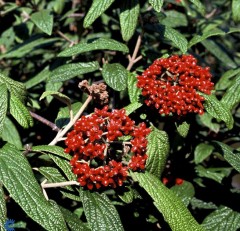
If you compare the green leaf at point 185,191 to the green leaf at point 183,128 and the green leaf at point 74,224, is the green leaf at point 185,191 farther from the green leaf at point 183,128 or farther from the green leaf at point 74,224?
the green leaf at point 74,224

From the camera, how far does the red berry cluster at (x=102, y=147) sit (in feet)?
6.07

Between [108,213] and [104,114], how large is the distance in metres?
0.39

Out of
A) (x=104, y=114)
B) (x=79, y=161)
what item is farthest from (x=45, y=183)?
(x=104, y=114)

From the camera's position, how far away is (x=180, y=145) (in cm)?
279

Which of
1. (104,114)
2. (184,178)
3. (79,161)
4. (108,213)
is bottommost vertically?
(184,178)

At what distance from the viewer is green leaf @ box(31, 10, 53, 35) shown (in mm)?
2814

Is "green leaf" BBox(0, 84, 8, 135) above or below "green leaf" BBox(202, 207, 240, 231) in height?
→ above

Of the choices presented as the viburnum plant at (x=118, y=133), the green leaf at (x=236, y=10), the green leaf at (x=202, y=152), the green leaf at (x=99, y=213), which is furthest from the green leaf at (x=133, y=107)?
the green leaf at (x=236, y=10)

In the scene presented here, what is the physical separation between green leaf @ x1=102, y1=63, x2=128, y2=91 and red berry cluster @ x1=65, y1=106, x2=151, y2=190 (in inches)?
12.8

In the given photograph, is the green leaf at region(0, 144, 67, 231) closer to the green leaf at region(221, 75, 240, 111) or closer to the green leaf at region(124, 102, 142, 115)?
the green leaf at region(124, 102, 142, 115)

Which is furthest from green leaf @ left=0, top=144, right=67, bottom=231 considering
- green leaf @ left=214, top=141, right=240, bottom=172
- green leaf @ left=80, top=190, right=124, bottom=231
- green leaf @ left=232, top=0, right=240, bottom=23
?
green leaf @ left=232, top=0, right=240, bottom=23

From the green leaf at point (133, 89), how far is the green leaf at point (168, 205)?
1.28 feet

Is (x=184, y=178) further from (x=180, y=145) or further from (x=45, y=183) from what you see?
(x=45, y=183)

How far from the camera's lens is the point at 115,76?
2322mm
